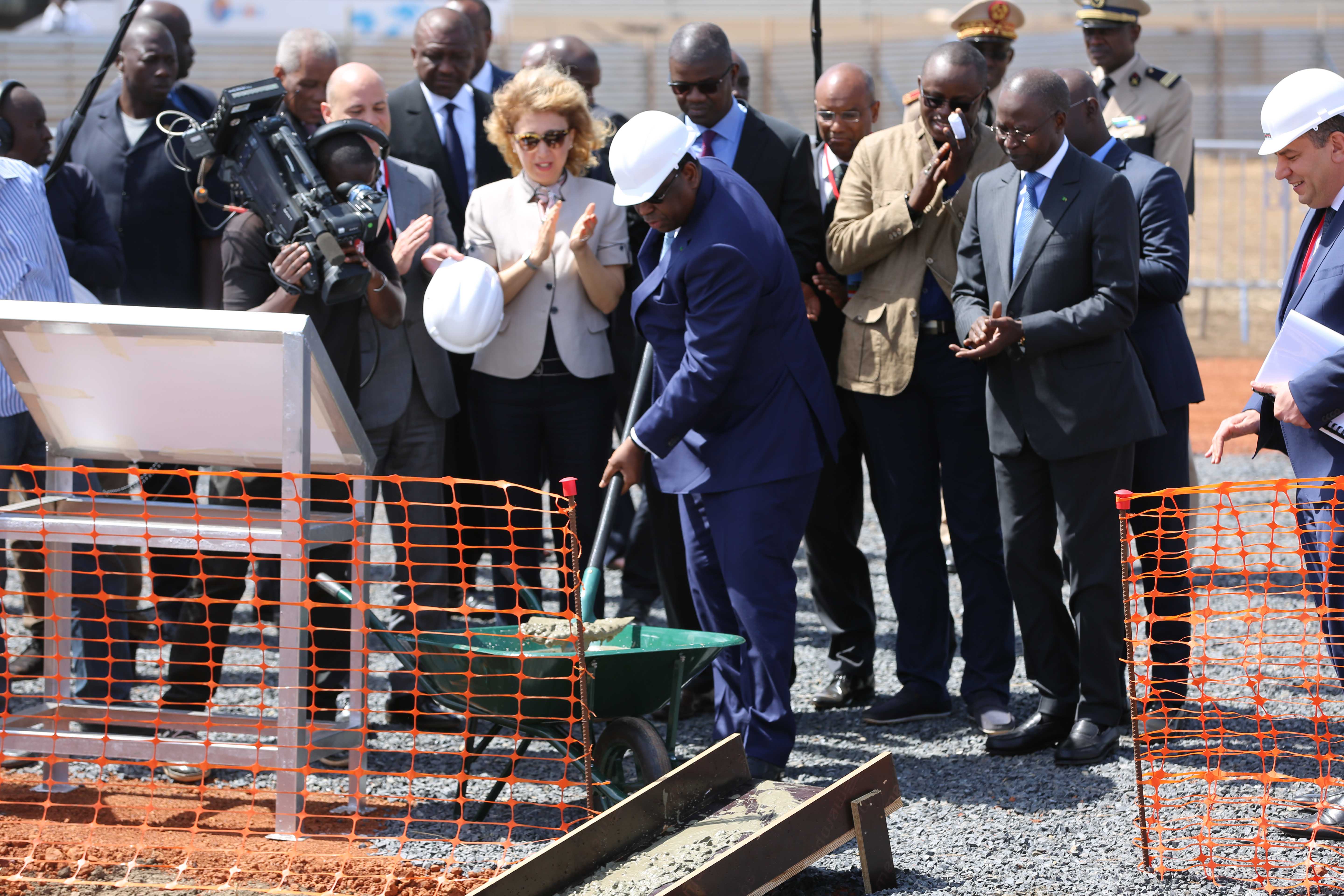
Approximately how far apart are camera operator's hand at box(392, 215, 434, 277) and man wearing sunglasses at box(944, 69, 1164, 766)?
1.99 m

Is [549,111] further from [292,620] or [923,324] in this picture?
[292,620]

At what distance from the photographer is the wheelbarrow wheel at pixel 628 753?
4.11 meters

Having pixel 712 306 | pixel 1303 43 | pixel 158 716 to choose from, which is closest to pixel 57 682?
pixel 158 716

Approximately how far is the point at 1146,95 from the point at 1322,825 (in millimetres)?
3741

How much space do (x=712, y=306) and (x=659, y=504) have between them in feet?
4.30

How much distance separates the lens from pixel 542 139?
536 centimetres

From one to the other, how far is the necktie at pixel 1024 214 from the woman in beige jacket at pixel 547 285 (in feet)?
4.98

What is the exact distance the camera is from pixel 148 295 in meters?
6.52

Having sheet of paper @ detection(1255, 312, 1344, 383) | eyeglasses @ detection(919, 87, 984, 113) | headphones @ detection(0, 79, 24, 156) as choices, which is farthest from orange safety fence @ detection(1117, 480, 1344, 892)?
headphones @ detection(0, 79, 24, 156)

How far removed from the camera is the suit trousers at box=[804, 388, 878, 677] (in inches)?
226

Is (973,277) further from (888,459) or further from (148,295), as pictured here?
(148,295)

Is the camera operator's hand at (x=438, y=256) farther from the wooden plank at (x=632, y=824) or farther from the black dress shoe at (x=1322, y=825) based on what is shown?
the black dress shoe at (x=1322, y=825)

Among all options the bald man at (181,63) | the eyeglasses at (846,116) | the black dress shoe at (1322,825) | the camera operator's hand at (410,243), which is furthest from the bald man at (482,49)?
the black dress shoe at (1322,825)

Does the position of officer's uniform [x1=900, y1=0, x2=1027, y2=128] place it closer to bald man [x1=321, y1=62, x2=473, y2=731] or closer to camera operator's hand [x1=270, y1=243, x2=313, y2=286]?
bald man [x1=321, y1=62, x2=473, y2=731]
